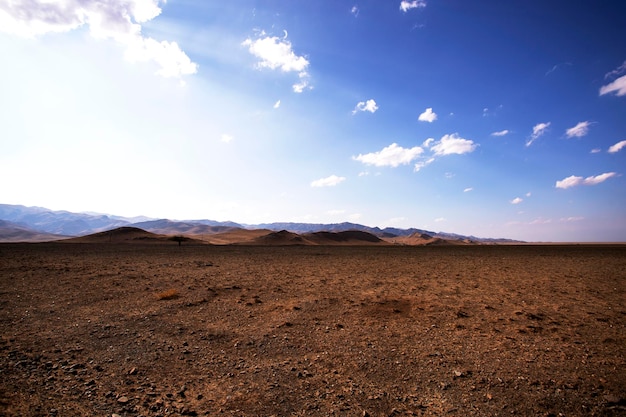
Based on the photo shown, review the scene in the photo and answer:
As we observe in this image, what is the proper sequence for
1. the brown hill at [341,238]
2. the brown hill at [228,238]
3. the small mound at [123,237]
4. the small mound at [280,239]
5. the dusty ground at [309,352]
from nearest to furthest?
the dusty ground at [309,352] → the small mound at [123,237] → the small mound at [280,239] → the brown hill at [228,238] → the brown hill at [341,238]

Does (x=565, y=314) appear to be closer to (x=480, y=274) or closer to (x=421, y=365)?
(x=421, y=365)

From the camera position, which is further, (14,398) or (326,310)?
(326,310)

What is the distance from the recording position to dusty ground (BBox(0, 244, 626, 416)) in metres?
5.08

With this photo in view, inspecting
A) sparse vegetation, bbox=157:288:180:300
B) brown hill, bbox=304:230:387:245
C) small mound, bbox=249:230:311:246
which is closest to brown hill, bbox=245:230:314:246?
small mound, bbox=249:230:311:246

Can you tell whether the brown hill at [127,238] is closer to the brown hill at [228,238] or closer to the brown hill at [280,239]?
the brown hill at [228,238]

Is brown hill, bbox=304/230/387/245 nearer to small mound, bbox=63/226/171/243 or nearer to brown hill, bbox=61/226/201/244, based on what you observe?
brown hill, bbox=61/226/201/244

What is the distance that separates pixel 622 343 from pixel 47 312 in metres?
15.7

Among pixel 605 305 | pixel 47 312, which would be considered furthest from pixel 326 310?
pixel 605 305

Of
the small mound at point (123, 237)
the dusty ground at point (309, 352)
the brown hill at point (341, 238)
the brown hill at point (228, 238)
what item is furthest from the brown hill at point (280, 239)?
the dusty ground at point (309, 352)

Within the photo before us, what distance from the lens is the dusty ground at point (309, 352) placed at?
16.7 feet

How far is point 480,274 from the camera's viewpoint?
19.8 m

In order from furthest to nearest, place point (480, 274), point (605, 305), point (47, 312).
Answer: point (480, 274) < point (605, 305) < point (47, 312)

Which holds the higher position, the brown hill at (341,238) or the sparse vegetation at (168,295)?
the brown hill at (341,238)

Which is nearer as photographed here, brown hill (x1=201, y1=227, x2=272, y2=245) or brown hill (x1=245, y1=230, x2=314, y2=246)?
brown hill (x1=245, y1=230, x2=314, y2=246)
